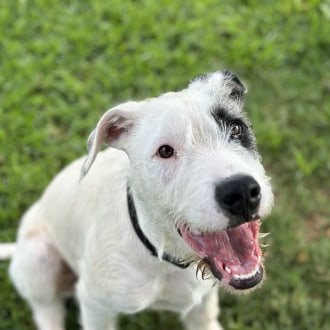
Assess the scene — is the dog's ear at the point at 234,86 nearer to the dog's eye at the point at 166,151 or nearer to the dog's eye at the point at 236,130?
the dog's eye at the point at 236,130

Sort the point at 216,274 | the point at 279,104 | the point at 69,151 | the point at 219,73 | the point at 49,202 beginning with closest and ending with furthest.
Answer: the point at 216,274
the point at 219,73
the point at 49,202
the point at 69,151
the point at 279,104

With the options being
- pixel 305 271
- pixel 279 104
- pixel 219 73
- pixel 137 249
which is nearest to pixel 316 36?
pixel 279 104

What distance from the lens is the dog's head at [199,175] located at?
255cm

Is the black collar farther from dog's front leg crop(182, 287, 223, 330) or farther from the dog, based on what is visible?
dog's front leg crop(182, 287, 223, 330)

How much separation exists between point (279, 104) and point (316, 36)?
2.53ft

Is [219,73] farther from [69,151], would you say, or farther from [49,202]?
[69,151]

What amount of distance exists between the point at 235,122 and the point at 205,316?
1543 mm

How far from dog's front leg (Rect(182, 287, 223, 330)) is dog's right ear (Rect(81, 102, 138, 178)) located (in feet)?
4.05

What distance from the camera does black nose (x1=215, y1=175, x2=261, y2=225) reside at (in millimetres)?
2477

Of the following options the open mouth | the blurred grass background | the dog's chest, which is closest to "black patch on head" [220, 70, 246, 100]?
the open mouth

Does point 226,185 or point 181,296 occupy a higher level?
point 226,185

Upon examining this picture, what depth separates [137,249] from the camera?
10.3 ft

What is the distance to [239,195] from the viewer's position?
2486mm

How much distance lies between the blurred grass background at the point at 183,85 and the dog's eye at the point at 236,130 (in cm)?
177
